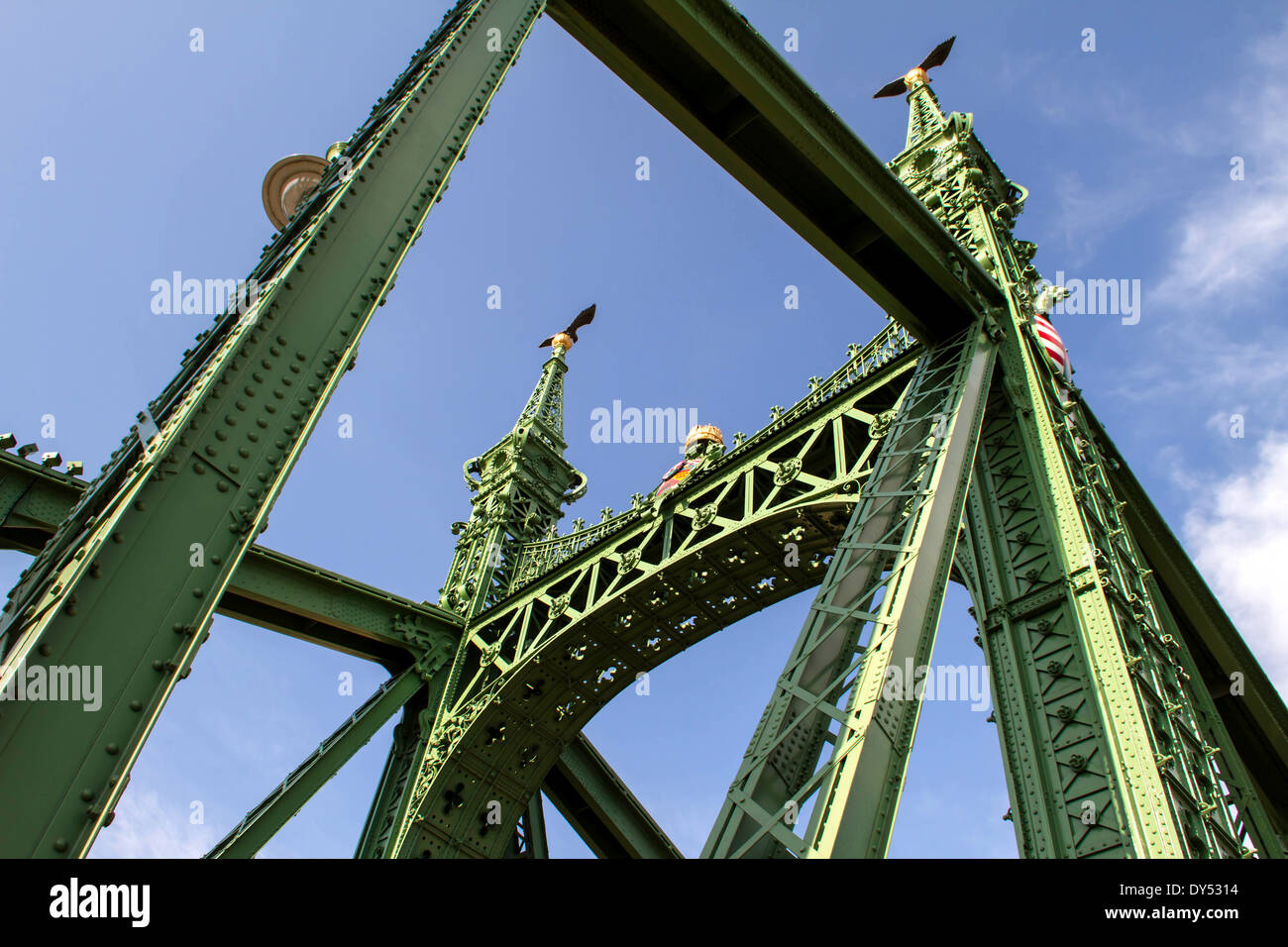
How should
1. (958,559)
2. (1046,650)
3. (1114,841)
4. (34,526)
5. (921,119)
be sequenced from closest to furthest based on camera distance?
(1114,841), (1046,650), (958,559), (34,526), (921,119)

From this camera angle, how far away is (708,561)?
1500cm

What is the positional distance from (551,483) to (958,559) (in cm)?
1211

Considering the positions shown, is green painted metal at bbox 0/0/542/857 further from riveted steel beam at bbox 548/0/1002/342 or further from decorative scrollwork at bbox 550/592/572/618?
decorative scrollwork at bbox 550/592/572/618

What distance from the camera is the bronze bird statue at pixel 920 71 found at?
1695 centimetres

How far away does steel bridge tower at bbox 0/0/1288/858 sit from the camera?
410 centimetres

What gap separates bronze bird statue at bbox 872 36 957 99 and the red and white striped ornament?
6.37 meters

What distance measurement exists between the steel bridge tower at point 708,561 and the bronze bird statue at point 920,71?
492 millimetres

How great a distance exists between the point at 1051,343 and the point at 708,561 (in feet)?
19.8

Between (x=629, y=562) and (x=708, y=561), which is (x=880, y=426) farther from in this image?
(x=629, y=562)

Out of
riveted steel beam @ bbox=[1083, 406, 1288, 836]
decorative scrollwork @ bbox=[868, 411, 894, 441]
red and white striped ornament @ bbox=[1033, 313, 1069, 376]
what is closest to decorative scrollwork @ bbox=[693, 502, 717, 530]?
decorative scrollwork @ bbox=[868, 411, 894, 441]

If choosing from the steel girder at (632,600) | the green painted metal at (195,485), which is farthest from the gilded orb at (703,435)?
the green painted metal at (195,485)
